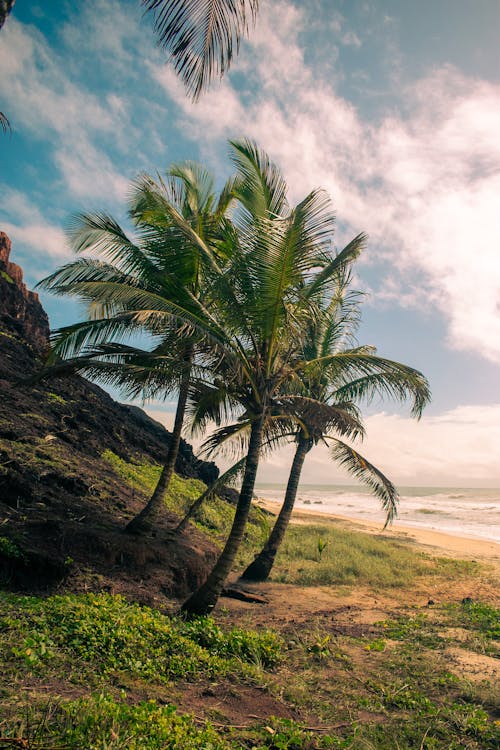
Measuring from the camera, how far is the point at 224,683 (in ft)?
17.6

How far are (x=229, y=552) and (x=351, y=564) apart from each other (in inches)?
319

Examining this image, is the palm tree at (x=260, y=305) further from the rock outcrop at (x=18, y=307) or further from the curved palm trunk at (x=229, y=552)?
the rock outcrop at (x=18, y=307)

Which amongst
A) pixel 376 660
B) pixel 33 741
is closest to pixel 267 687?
pixel 376 660

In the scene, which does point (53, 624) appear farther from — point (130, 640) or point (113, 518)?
point (113, 518)

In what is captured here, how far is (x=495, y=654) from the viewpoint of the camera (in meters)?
7.22

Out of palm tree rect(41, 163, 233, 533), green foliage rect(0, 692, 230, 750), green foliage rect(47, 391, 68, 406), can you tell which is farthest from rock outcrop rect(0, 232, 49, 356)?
green foliage rect(0, 692, 230, 750)

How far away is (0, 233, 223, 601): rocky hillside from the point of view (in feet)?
25.1

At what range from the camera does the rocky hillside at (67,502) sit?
7.64 meters

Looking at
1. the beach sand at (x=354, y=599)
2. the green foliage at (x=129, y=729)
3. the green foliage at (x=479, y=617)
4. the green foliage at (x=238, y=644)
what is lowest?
the beach sand at (x=354, y=599)

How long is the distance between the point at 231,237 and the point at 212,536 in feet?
33.1

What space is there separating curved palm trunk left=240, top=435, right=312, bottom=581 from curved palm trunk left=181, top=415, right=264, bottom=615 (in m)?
3.98

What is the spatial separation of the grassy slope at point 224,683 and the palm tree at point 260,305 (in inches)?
75.5

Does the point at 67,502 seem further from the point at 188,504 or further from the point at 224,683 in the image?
the point at 188,504

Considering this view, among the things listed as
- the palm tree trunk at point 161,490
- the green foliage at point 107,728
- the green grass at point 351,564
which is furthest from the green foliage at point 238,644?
the green grass at point 351,564
